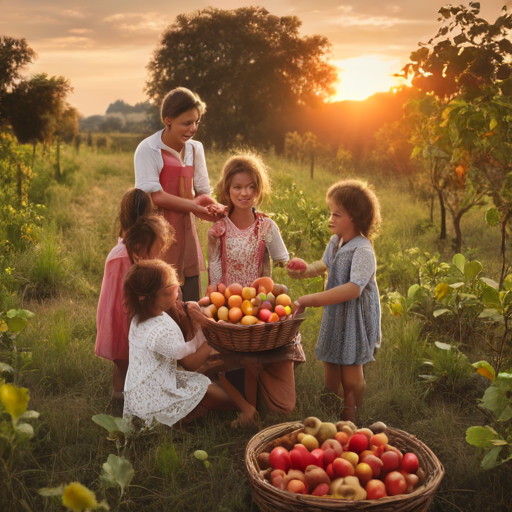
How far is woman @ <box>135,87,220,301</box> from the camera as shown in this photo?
3340 millimetres

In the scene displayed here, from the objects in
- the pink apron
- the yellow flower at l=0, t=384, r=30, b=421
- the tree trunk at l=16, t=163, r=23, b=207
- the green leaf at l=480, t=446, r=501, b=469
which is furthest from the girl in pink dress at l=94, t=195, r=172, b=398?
the tree trunk at l=16, t=163, r=23, b=207

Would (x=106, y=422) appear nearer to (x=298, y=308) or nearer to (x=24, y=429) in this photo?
(x=24, y=429)

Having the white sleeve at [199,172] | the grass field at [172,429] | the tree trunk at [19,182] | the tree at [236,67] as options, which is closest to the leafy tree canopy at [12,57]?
the tree trunk at [19,182]

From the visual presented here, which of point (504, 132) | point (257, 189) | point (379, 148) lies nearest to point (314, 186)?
point (379, 148)

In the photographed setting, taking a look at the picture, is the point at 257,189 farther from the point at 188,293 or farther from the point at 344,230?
the point at 188,293

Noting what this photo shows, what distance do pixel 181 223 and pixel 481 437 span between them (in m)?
2.34

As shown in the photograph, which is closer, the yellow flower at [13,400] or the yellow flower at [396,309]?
the yellow flower at [13,400]

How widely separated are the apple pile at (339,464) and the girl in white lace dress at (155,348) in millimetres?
689

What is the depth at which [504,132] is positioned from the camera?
12.5ft

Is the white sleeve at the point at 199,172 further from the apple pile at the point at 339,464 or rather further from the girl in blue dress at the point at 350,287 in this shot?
the apple pile at the point at 339,464

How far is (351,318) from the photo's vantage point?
3023 mm

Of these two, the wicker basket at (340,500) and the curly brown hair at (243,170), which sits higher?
the curly brown hair at (243,170)

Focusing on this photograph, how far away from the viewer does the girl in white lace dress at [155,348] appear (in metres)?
2.71

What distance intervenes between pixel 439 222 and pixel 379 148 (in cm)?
561
